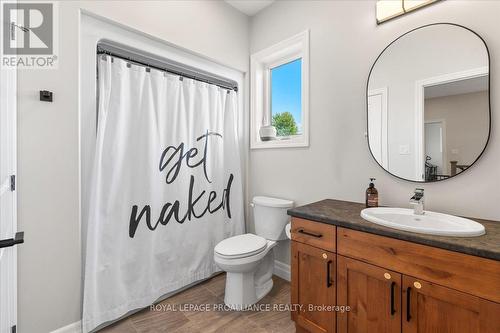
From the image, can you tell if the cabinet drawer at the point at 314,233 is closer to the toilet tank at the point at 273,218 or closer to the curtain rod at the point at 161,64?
the toilet tank at the point at 273,218

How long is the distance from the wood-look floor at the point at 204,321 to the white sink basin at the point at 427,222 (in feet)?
3.35

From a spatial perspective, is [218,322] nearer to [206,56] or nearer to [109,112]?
[109,112]

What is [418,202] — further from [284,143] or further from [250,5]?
[250,5]

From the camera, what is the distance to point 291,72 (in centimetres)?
250

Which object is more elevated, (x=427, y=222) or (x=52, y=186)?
(x=52, y=186)

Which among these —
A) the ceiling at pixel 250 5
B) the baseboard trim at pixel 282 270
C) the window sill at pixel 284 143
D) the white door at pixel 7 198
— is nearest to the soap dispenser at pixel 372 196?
the window sill at pixel 284 143

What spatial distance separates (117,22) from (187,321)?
2.24 m

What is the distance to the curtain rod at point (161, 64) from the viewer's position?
5.48 feet

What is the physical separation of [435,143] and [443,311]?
3.15 ft

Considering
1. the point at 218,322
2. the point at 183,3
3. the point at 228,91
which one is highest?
the point at 183,3

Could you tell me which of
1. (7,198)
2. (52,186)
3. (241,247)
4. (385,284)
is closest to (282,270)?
(241,247)

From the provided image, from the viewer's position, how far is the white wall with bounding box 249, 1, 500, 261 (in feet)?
4.22

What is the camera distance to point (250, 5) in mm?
2406

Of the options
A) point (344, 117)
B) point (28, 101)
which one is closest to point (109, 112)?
point (28, 101)
